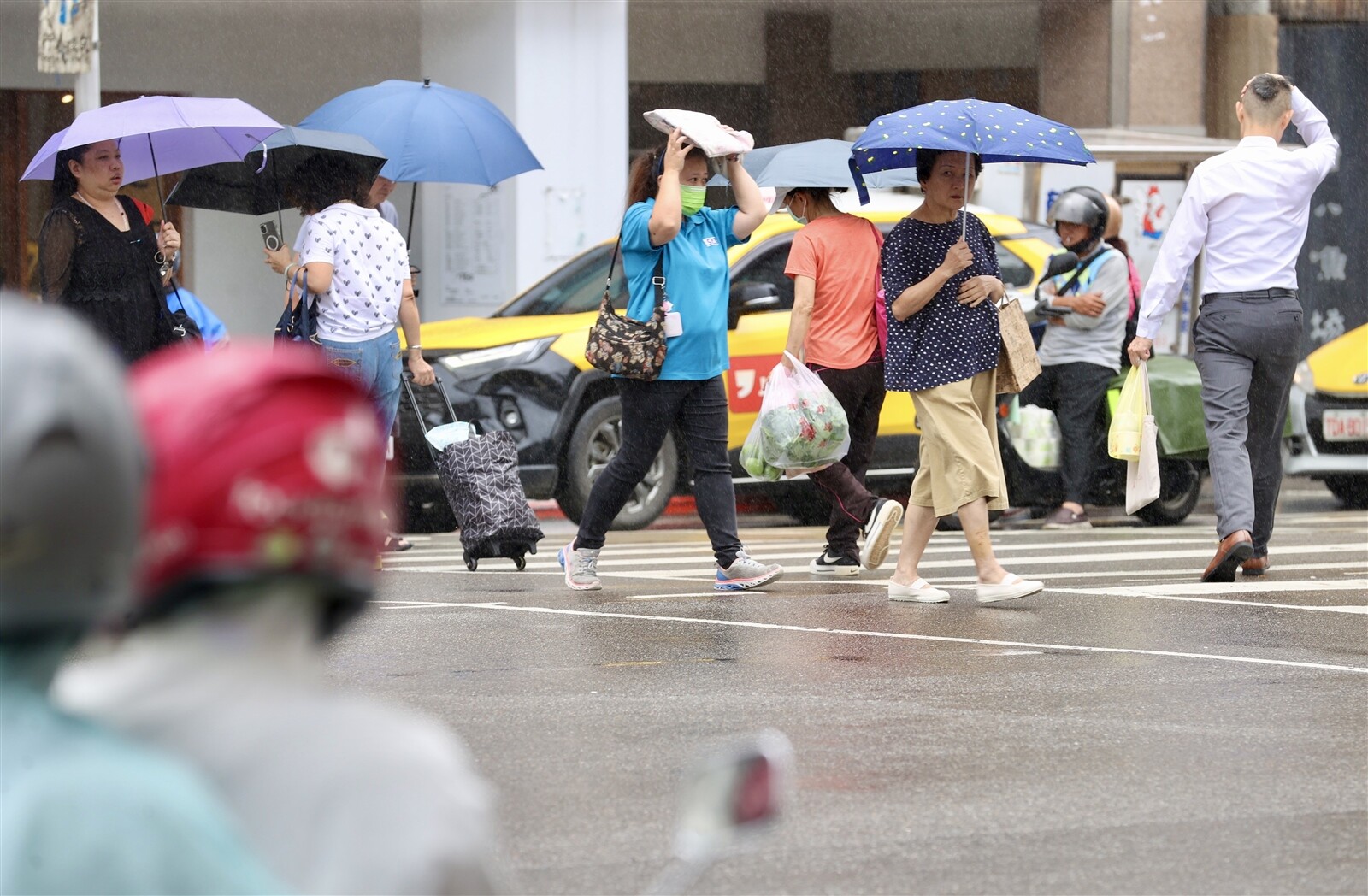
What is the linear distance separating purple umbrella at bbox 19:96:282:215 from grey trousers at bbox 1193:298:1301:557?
4.23m

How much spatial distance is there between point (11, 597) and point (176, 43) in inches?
684

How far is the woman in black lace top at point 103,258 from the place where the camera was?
7.57 m

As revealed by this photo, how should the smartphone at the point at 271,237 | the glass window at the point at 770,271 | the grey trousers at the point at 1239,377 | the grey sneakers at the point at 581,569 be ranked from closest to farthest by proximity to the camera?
the grey trousers at the point at 1239,377
the grey sneakers at the point at 581,569
the smartphone at the point at 271,237
the glass window at the point at 770,271

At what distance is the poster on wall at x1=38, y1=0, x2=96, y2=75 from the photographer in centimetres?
1227

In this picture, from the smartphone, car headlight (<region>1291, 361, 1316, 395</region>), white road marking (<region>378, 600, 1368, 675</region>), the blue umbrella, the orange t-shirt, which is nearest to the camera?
white road marking (<region>378, 600, 1368, 675</region>)

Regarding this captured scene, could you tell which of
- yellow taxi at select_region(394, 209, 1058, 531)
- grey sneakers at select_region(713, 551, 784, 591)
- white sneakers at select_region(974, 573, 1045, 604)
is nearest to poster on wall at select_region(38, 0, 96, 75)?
yellow taxi at select_region(394, 209, 1058, 531)

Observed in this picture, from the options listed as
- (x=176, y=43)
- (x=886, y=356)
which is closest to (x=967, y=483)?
(x=886, y=356)

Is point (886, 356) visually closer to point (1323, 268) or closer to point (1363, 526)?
point (1363, 526)

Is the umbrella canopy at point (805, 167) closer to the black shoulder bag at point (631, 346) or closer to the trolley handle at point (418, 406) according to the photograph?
the black shoulder bag at point (631, 346)

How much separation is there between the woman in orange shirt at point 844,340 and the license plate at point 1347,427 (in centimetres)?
514

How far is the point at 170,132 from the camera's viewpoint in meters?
10.4

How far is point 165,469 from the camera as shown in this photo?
154cm

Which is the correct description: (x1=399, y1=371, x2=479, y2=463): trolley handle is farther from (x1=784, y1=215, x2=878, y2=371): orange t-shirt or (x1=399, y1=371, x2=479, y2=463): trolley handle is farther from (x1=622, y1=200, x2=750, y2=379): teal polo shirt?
(x1=784, y1=215, x2=878, y2=371): orange t-shirt

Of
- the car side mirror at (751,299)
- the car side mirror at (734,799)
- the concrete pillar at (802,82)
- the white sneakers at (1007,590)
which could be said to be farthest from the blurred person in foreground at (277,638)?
the concrete pillar at (802,82)
